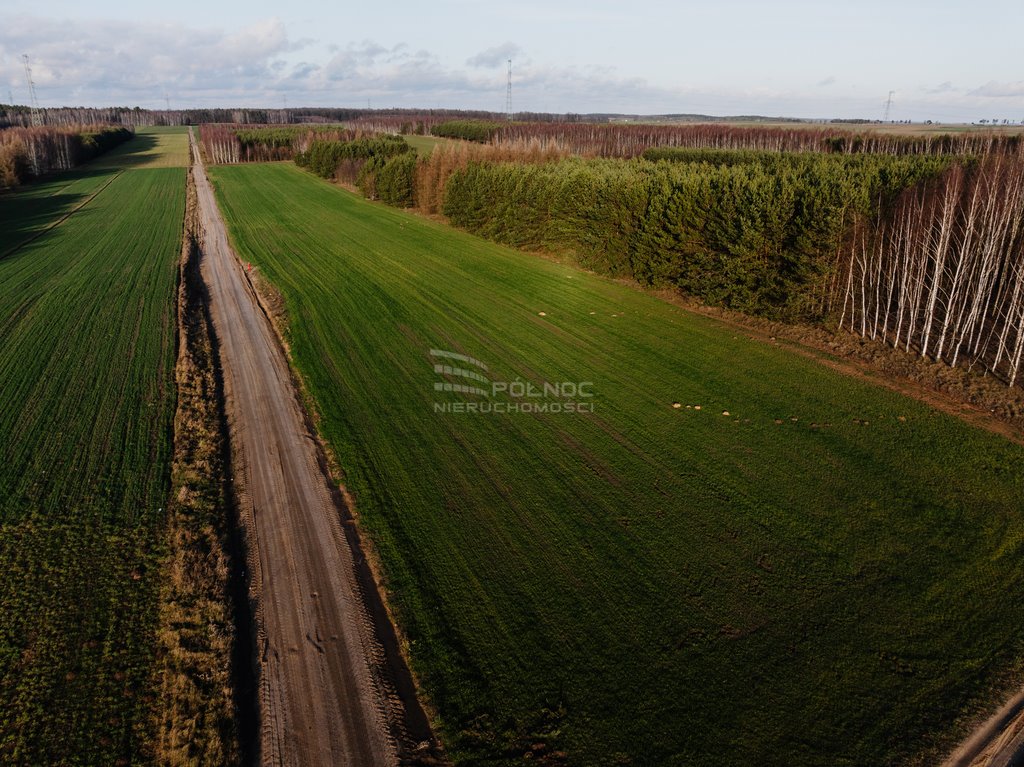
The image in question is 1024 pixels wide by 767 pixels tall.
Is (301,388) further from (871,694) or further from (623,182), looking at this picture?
(623,182)

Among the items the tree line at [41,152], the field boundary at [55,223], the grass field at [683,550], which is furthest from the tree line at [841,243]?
the tree line at [41,152]

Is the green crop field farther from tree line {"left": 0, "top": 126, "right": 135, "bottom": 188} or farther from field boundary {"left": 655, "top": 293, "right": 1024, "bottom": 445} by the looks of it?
tree line {"left": 0, "top": 126, "right": 135, "bottom": 188}

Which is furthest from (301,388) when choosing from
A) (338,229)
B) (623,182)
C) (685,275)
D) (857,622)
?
(338,229)

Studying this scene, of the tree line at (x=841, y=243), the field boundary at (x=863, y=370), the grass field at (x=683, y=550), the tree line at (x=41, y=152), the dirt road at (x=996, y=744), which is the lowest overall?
the dirt road at (x=996, y=744)

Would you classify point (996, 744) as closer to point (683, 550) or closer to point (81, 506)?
point (683, 550)

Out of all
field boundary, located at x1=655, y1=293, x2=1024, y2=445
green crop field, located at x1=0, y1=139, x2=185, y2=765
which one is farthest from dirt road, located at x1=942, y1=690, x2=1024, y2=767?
green crop field, located at x1=0, y1=139, x2=185, y2=765

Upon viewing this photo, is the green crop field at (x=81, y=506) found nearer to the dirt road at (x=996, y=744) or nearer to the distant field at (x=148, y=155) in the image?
the dirt road at (x=996, y=744)
